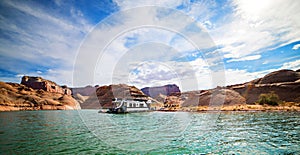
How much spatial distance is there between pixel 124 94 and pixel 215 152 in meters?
152

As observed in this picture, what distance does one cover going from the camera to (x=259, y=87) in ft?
314

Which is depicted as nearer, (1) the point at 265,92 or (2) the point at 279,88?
(2) the point at 279,88

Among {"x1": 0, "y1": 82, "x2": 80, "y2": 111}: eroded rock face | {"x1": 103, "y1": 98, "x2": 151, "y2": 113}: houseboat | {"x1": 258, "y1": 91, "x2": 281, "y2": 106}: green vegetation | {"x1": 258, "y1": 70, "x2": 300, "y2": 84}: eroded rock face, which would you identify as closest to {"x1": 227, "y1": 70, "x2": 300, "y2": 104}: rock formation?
{"x1": 258, "y1": 70, "x2": 300, "y2": 84}: eroded rock face

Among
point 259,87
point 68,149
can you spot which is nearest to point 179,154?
point 68,149

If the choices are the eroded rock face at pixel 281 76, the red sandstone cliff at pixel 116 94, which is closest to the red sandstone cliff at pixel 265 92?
the eroded rock face at pixel 281 76

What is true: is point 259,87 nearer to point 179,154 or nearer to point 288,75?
point 288,75

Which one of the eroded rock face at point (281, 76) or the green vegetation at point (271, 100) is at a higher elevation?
the eroded rock face at point (281, 76)

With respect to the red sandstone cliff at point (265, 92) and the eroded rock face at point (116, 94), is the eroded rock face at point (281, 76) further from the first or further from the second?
the eroded rock face at point (116, 94)

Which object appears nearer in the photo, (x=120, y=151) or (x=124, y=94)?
(x=120, y=151)

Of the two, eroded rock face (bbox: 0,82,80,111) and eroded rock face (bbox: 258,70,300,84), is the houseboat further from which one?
eroded rock face (bbox: 0,82,80,111)

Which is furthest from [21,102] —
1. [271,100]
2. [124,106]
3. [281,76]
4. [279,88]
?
[281,76]

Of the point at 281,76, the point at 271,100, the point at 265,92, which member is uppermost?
the point at 281,76

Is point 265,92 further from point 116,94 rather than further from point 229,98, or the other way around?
point 116,94

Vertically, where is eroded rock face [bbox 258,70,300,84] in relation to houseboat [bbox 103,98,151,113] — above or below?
above
